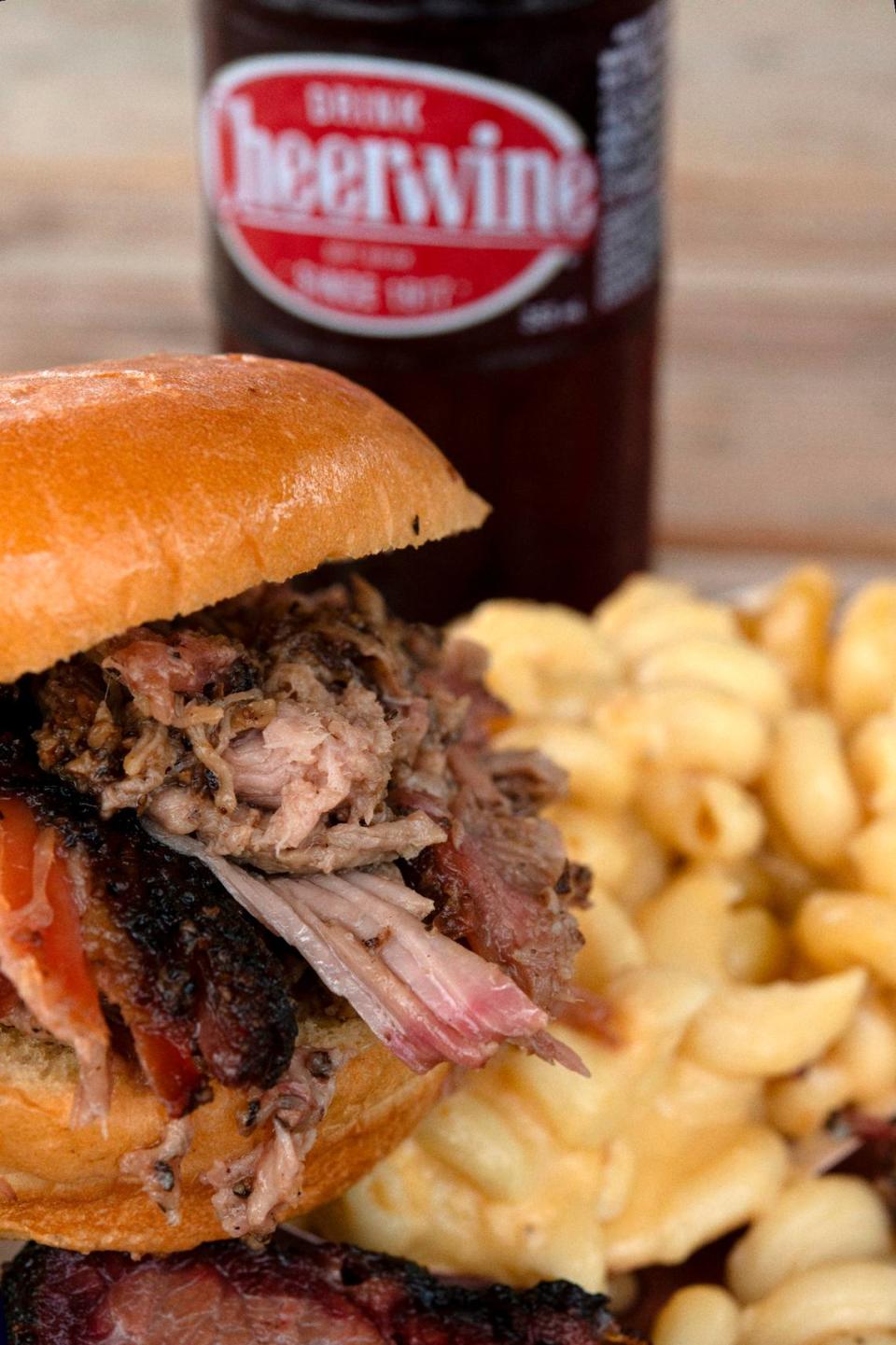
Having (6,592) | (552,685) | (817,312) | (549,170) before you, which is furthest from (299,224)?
(817,312)

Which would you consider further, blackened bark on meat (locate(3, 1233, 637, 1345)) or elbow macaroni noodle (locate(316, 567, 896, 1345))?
elbow macaroni noodle (locate(316, 567, 896, 1345))

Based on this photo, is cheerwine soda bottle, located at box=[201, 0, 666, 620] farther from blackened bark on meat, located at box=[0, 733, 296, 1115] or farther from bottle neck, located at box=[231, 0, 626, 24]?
blackened bark on meat, located at box=[0, 733, 296, 1115]

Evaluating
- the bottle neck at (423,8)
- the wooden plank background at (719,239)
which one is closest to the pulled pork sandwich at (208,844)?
the bottle neck at (423,8)

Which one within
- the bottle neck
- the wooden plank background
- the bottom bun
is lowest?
the wooden plank background

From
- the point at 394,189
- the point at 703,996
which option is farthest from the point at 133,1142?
the point at 394,189

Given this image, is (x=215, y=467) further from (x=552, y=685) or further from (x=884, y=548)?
(x=884, y=548)

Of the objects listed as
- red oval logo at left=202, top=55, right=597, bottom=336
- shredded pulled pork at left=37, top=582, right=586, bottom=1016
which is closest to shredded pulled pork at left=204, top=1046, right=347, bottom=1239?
shredded pulled pork at left=37, top=582, right=586, bottom=1016

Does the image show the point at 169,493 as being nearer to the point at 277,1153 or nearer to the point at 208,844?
the point at 208,844

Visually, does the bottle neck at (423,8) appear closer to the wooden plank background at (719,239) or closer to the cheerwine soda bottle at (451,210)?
the cheerwine soda bottle at (451,210)
